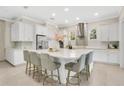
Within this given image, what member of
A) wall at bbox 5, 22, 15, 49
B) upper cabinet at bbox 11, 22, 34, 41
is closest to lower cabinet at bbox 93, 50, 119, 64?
upper cabinet at bbox 11, 22, 34, 41

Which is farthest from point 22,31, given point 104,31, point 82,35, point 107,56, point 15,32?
point 107,56

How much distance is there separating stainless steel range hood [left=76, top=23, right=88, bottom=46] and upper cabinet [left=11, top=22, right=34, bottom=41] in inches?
117

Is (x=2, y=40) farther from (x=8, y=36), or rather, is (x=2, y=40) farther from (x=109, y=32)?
(x=109, y=32)

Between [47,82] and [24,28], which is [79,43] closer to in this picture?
[24,28]

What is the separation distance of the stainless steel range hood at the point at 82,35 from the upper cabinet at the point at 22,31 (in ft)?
9.73

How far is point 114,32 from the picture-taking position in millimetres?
5875

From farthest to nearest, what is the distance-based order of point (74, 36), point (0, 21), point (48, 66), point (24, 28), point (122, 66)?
1. point (74, 36)
2. point (0, 21)
3. point (24, 28)
4. point (122, 66)
5. point (48, 66)

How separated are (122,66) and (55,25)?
5.22 m

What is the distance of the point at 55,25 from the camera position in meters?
8.24

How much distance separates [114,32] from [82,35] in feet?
6.40

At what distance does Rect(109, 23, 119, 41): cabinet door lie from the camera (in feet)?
19.1

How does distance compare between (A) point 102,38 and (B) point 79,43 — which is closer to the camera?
(A) point 102,38
